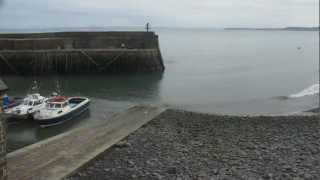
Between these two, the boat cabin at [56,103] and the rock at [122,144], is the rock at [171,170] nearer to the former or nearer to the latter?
the rock at [122,144]

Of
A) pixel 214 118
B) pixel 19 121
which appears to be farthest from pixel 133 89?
pixel 214 118

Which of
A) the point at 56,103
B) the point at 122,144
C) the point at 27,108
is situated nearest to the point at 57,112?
the point at 56,103

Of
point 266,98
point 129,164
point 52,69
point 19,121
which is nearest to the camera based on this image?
point 129,164

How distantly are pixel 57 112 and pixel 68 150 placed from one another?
517 inches

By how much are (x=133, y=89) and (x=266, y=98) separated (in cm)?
1017

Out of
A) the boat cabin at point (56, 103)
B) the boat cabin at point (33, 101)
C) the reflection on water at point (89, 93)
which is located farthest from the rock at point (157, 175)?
the boat cabin at point (33, 101)

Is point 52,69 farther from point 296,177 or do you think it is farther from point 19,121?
point 296,177

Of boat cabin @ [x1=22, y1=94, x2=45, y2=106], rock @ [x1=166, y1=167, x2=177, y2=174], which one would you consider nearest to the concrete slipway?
rock @ [x1=166, y1=167, x2=177, y2=174]

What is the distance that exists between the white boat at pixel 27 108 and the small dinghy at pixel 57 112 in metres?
0.41

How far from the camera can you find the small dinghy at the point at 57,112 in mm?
24703

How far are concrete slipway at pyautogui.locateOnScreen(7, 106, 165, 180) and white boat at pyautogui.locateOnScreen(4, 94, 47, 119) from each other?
10011mm

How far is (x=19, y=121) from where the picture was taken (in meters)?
25.4

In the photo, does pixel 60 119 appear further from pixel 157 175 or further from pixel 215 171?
pixel 215 171

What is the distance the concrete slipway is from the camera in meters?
10.4
